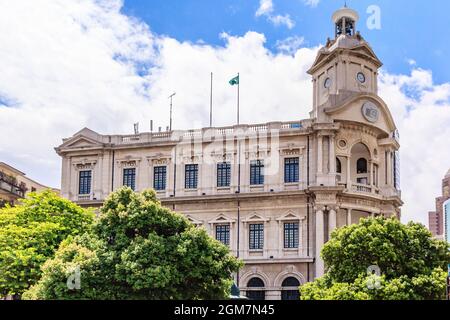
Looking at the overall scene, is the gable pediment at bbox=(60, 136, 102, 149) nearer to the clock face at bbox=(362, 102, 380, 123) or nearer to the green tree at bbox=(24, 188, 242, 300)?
the clock face at bbox=(362, 102, 380, 123)

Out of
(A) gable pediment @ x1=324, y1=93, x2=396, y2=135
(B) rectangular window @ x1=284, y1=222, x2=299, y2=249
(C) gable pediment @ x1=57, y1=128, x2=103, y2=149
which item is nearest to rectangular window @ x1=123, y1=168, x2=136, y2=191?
(C) gable pediment @ x1=57, y1=128, x2=103, y2=149

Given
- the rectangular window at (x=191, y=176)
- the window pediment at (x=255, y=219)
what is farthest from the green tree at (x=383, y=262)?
the rectangular window at (x=191, y=176)

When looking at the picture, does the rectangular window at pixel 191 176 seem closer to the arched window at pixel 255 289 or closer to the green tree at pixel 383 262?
the arched window at pixel 255 289

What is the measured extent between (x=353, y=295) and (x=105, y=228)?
10.6 meters

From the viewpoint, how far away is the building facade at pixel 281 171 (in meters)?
47.1

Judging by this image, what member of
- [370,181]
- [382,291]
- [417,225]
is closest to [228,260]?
[382,291]

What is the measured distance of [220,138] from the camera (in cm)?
4978

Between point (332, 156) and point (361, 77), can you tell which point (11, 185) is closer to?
point (332, 156)

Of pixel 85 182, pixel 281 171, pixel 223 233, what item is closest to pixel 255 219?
pixel 223 233

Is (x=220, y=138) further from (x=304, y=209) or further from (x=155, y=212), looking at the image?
(x=155, y=212)

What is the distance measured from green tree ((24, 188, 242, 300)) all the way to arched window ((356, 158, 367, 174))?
20.1m

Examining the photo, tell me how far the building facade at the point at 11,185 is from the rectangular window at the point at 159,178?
14422 millimetres

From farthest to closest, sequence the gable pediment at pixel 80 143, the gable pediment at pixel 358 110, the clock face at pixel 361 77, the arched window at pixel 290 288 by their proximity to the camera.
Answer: the gable pediment at pixel 80 143 → the clock face at pixel 361 77 → the gable pediment at pixel 358 110 → the arched window at pixel 290 288

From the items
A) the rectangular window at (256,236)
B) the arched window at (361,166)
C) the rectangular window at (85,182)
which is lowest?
the rectangular window at (256,236)
